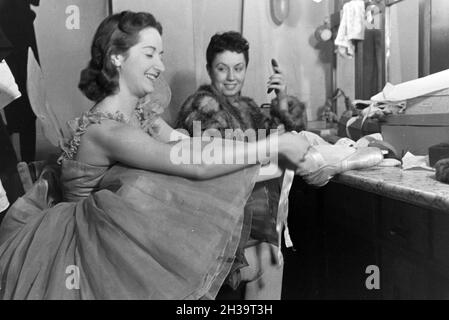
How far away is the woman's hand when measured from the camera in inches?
31.0

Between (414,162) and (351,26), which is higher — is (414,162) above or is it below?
below

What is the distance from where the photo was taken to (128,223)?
2.26 feet

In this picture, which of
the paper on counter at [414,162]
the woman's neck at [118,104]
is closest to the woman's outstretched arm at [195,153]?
the woman's neck at [118,104]

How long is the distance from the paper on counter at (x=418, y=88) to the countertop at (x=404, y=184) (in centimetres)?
32

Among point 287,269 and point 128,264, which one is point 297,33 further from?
point 128,264

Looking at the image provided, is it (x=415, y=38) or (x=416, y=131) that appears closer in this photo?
(x=416, y=131)

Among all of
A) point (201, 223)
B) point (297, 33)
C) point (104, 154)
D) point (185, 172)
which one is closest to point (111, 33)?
point (104, 154)

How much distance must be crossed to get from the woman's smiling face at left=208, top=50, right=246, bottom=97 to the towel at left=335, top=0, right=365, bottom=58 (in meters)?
0.51

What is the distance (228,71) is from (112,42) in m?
0.38

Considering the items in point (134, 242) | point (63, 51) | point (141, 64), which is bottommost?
point (134, 242)

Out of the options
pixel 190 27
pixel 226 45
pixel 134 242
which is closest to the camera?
pixel 134 242

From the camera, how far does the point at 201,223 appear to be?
71 centimetres

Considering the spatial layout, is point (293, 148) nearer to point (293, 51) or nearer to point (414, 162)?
point (414, 162)

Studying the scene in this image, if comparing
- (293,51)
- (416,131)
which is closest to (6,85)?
(293,51)
